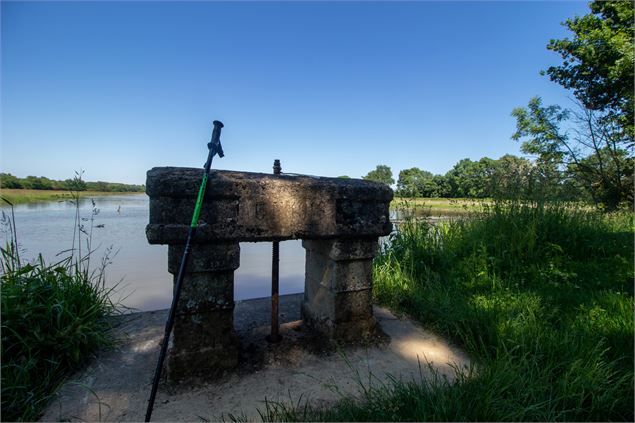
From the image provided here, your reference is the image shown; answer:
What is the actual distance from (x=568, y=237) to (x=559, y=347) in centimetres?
318

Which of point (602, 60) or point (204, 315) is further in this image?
point (602, 60)

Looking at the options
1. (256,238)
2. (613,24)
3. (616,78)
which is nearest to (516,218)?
(256,238)

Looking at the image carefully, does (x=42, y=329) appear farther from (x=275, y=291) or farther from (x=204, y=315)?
(x=275, y=291)

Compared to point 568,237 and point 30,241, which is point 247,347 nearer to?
point 568,237

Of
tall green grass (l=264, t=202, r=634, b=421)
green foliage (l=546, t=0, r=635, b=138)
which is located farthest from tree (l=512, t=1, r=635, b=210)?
tall green grass (l=264, t=202, r=634, b=421)

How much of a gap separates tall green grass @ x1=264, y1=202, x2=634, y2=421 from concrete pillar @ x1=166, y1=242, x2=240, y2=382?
67 centimetres

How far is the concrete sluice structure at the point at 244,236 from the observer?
207 cm

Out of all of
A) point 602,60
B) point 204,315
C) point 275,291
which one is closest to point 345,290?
point 275,291

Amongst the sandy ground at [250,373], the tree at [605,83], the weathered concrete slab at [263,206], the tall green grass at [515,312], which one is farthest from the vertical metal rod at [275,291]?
the tree at [605,83]

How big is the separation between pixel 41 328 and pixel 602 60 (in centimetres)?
1803

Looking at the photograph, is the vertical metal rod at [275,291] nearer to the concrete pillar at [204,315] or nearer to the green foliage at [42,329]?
the concrete pillar at [204,315]

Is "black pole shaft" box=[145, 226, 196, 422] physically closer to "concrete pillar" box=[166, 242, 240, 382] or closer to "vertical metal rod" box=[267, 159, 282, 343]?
"concrete pillar" box=[166, 242, 240, 382]

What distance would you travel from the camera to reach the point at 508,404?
1.62 m

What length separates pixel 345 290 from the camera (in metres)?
2.69
